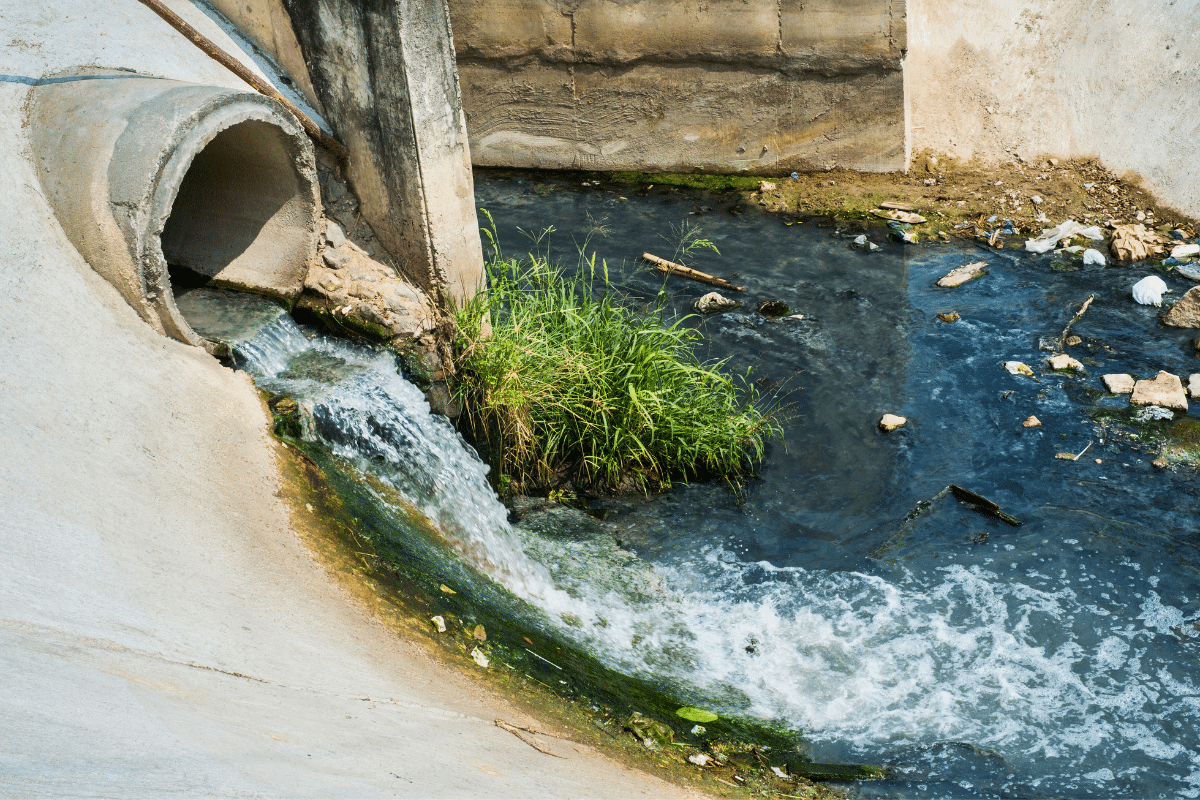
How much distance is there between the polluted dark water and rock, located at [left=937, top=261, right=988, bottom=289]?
2.7 inches

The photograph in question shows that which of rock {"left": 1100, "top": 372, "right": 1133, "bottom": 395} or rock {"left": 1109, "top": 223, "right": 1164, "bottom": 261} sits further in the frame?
rock {"left": 1109, "top": 223, "right": 1164, "bottom": 261}

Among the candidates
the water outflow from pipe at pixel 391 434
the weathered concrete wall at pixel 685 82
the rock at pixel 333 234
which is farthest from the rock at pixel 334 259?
the weathered concrete wall at pixel 685 82

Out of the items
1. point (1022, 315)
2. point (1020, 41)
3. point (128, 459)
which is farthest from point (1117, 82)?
point (128, 459)

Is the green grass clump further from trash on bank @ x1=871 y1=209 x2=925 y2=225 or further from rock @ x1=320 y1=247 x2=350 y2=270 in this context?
trash on bank @ x1=871 y1=209 x2=925 y2=225

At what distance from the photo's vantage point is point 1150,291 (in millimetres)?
6469

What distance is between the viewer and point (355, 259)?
5.16 meters

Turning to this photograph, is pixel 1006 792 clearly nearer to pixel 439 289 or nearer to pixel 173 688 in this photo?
pixel 173 688

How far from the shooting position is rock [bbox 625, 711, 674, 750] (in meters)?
3.37

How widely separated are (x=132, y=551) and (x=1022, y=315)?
5.79 meters

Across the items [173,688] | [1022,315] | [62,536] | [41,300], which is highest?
[41,300]

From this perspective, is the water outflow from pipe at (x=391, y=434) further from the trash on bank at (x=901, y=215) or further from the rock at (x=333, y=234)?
the trash on bank at (x=901, y=215)

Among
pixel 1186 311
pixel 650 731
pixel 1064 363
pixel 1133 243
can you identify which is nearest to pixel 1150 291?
pixel 1186 311

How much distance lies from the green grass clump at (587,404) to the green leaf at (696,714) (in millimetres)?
1484

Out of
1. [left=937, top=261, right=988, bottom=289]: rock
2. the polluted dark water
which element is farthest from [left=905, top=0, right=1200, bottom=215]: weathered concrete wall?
[left=937, top=261, right=988, bottom=289]: rock
